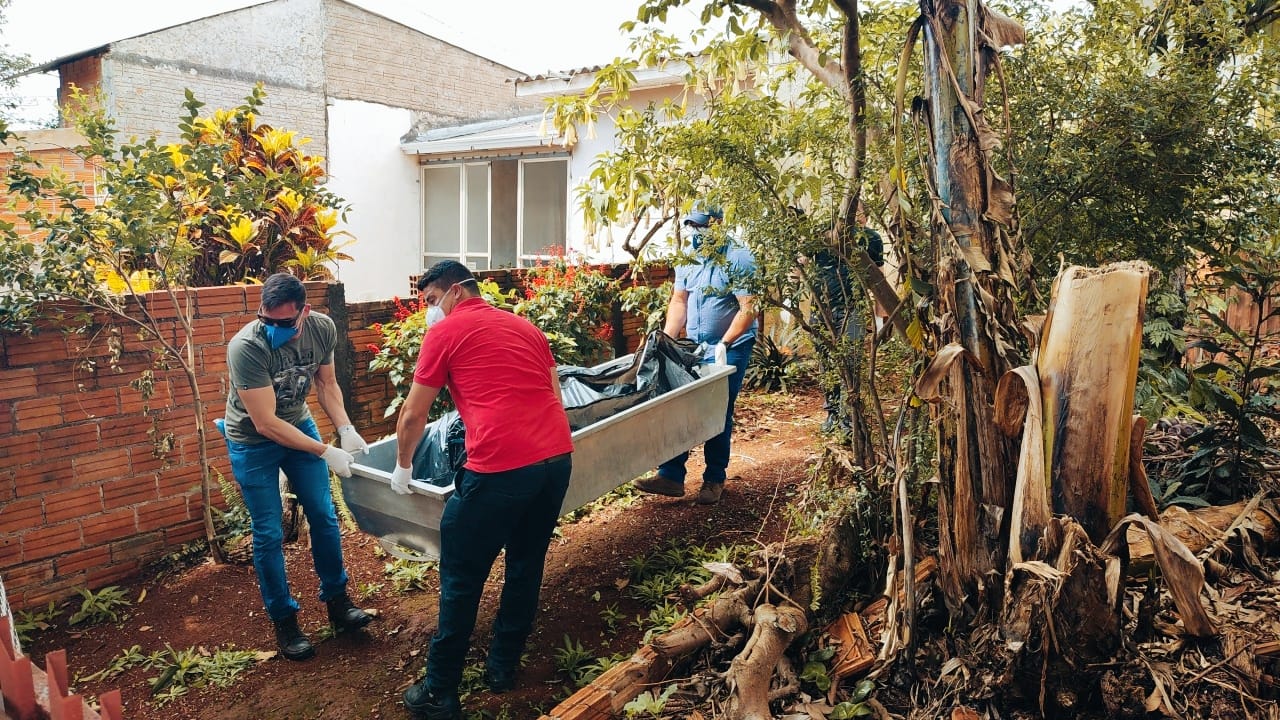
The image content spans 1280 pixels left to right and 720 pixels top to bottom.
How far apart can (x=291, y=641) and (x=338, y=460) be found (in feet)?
2.99

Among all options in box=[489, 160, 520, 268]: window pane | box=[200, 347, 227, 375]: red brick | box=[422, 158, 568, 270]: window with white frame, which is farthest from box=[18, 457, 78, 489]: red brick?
box=[489, 160, 520, 268]: window pane

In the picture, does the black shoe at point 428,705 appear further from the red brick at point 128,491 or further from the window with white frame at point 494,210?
the window with white frame at point 494,210

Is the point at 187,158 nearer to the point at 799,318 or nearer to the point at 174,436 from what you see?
the point at 174,436

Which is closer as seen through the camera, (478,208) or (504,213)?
(504,213)

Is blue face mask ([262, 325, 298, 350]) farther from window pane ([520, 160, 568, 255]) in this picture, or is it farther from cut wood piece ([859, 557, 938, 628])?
window pane ([520, 160, 568, 255])

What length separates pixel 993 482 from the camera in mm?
2873

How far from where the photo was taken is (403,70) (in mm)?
14859

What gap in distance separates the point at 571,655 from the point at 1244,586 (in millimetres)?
2786

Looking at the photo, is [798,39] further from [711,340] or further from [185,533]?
[185,533]

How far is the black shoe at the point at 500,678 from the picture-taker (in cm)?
362

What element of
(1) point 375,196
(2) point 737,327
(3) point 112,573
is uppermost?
(1) point 375,196

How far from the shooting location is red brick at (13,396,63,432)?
4398mm

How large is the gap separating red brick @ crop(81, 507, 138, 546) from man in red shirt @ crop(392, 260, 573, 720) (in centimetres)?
243

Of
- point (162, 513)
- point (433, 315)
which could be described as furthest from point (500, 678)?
point (162, 513)
